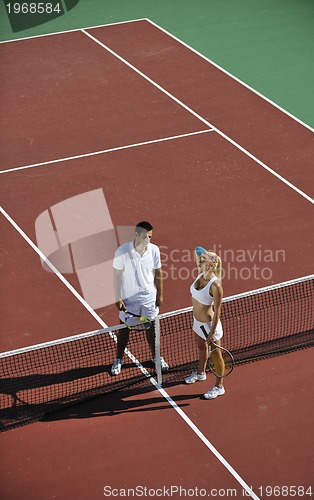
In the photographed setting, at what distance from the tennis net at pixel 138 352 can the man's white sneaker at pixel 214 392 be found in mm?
532

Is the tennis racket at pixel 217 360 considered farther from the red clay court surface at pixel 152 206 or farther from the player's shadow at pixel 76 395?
the player's shadow at pixel 76 395

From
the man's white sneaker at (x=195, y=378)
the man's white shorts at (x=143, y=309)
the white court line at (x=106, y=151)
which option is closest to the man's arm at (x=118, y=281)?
the man's white shorts at (x=143, y=309)

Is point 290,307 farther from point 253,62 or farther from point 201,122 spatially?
point 253,62

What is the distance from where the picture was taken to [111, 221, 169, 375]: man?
438 inches

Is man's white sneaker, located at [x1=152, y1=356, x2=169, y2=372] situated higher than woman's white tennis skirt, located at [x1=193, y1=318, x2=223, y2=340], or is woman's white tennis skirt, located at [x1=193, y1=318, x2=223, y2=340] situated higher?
woman's white tennis skirt, located at [x1=193, y1=318, x2=223, y2=340]

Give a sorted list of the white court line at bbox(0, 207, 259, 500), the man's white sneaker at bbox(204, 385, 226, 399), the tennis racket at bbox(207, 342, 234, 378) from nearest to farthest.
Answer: the white court line at bbox(0, 207, 259, 500)
the tennis racket at bbox(207, 342, 234, 378)
the man's white sneaker at bbox(204, 385, 226, 399)

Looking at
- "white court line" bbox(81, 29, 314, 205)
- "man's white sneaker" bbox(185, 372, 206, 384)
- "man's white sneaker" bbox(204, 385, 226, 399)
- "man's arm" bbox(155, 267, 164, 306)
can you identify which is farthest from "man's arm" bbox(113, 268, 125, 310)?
"white court line" bbox(81, 29, 314, 205)

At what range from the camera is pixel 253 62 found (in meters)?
21.7

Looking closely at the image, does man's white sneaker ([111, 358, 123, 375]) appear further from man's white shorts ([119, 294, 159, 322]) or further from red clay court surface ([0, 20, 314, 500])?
man's white shorts ([119, 294, 159, 322])

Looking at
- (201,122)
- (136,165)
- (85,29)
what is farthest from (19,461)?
(85,29)

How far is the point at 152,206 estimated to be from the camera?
51.9ft

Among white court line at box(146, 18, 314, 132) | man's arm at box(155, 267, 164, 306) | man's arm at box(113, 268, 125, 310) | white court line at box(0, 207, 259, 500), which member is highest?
man's arm at box(113, 268, 125, 310)

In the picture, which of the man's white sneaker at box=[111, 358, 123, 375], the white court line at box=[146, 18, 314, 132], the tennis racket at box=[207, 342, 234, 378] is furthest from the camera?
the white court line at box=[146, 18, 314, 132]

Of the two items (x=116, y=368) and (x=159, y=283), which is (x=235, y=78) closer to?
(x=159, y=283)
